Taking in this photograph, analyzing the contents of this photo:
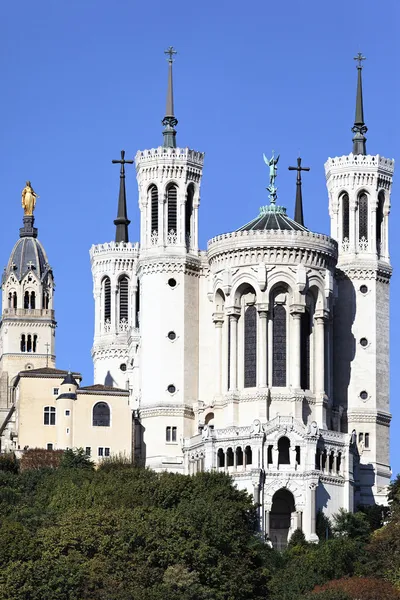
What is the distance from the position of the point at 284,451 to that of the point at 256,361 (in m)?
6.36

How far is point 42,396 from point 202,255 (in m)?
14.2

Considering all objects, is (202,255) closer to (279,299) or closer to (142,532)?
(279,299)

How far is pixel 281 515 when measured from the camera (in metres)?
157

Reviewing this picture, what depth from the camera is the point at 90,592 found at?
122 m

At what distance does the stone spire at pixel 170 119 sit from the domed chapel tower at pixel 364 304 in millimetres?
11060

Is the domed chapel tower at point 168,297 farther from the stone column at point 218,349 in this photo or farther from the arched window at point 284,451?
the arched window at point 284,451

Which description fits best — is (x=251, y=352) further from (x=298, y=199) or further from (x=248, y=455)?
(x=298, y=199)

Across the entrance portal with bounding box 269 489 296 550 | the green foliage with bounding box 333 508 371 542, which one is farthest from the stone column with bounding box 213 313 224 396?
the green foliage with bounding box 333 508 371 542

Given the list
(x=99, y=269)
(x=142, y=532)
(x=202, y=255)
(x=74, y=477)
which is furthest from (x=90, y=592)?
(x=99, y=269)

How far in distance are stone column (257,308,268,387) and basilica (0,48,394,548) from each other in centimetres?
6

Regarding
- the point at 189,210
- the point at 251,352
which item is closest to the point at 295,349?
the point at 251,352

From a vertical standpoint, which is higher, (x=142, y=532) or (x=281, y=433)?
(x=281, y=433)

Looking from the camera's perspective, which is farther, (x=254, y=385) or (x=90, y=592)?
(x=254, y=385)

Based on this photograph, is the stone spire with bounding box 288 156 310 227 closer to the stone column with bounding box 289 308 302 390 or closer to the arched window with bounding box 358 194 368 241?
the arched window with bounding box 358 194 368 241
